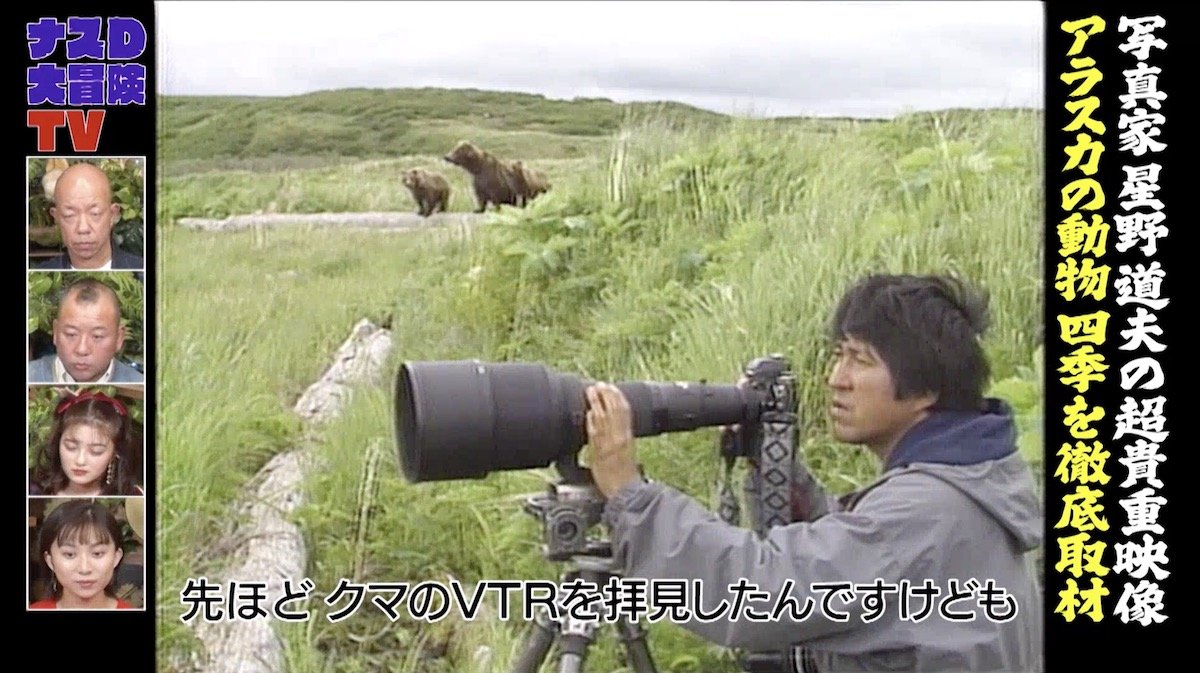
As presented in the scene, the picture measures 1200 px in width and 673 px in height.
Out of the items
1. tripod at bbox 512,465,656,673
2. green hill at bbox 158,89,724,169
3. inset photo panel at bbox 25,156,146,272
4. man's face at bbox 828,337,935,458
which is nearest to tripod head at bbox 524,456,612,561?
tripod at bbox 512,465,656,673

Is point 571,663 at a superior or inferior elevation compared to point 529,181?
inferior

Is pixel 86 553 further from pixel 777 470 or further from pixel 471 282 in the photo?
pixel 777 470

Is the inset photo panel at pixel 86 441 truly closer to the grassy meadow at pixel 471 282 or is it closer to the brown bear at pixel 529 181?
the grassy meadow at pixel 471 282

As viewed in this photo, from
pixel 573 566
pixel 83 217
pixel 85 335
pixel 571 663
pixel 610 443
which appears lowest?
pixel 571 663

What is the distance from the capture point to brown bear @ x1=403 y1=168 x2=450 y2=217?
2.28 meters

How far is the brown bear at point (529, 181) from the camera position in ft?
7.50

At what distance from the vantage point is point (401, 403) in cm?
211

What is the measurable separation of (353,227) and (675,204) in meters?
0.55

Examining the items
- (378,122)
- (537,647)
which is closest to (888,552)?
(537,647)

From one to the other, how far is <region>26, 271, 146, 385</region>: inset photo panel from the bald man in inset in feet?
0.08

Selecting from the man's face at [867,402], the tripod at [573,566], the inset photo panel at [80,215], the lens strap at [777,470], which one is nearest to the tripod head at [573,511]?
the tripod at [573,566]

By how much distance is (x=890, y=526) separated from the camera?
81.8 inches

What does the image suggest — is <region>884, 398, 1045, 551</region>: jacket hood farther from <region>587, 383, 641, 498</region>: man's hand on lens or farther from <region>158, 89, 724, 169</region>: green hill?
<region>158, 89, 724, 169</region>: green hill

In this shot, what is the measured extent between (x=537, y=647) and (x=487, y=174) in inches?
31.2
